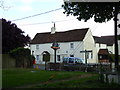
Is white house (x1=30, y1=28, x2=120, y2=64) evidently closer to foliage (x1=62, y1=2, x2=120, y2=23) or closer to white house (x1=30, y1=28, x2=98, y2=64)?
white house (x1=30, y1=28, x2=98, y2=64)

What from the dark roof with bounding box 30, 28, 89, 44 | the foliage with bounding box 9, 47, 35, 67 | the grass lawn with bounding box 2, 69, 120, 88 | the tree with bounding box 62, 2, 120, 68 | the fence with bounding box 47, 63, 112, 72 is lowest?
the grass lawn with bounding box 2, 69, 120, 88

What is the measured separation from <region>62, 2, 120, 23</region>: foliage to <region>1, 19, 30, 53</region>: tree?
27.3 metres

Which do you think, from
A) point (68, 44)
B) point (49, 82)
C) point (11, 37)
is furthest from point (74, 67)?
point (68, 44)

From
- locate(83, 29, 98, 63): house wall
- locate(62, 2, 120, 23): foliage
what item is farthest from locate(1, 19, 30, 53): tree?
locate(62, 2, 120, 23): foliage

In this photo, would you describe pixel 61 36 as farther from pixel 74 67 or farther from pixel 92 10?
pixel 92 10

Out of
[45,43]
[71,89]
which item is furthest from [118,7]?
[45,43]

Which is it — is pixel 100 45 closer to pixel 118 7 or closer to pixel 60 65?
pixel 60 65

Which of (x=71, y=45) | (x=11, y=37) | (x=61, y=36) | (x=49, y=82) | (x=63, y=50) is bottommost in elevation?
(x=49, y=82)

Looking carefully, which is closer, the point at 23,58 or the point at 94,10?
the point at 94,10

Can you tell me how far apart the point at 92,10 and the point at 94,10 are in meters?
0.15

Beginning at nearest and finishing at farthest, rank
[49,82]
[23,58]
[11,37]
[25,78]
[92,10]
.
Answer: [92,10] < [49,82] < [25,78] < [23,58] < [11,37]

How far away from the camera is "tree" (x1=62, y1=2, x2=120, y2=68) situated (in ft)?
44.8

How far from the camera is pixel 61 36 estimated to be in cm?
5369

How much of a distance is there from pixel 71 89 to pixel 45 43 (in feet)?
142
